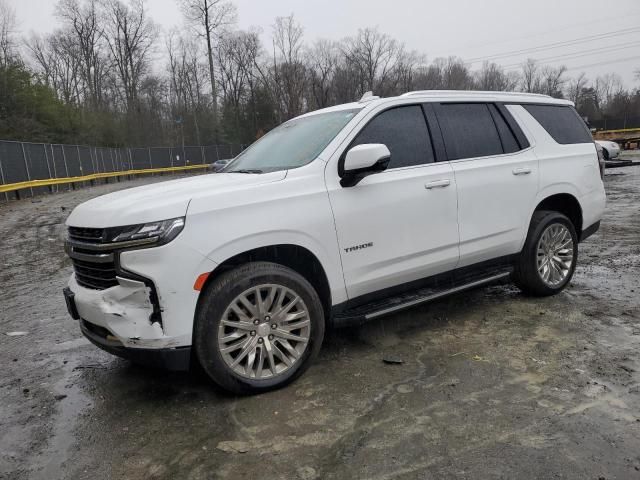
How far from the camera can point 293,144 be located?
4094 millimetres

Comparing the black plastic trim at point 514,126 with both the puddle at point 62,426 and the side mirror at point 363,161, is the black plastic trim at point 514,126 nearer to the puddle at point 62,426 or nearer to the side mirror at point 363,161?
the side mirror at point 363,161

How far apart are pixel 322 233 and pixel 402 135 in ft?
3.98

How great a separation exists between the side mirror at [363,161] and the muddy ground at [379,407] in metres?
1.42

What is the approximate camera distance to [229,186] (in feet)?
10.7

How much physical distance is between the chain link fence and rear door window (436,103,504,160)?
63.5 ft

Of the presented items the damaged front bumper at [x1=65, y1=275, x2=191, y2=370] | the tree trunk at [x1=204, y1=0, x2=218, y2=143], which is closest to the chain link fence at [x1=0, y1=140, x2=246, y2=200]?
the tree trunk at [x1=204, y1=0, x2=218, y2=143]

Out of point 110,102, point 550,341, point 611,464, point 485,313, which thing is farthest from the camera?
point 110,102

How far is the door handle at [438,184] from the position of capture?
3.90m

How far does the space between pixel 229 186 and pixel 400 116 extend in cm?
163

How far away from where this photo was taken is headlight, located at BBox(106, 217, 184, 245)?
Result: 2863 mm

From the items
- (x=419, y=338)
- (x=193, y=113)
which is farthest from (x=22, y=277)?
(x=193, y=113)

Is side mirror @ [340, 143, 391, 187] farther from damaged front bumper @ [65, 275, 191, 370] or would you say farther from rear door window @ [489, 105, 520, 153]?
rear door window @ [489, 105, 520, 153]

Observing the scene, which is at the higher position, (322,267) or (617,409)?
(322,267)

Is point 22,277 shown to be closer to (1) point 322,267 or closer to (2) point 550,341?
(1) point 322,267
